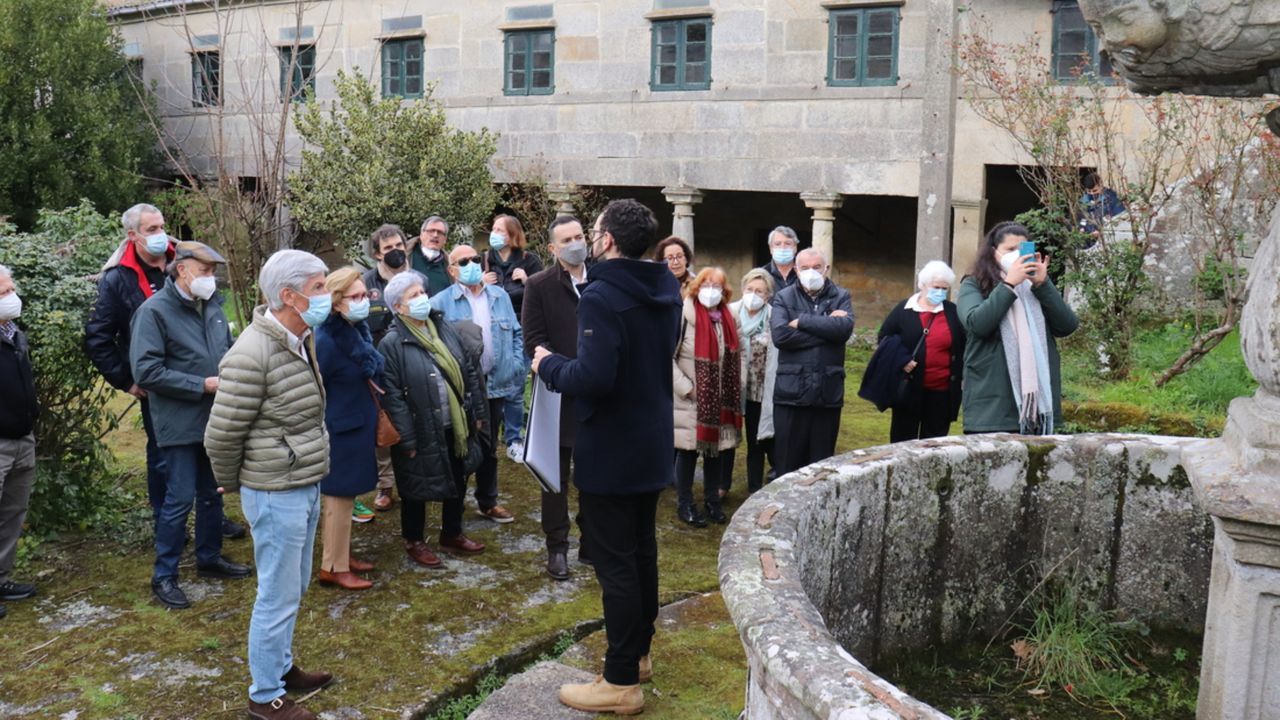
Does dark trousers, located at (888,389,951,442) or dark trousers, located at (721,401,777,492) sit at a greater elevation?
dark trousers, located at (888,389,951,442)

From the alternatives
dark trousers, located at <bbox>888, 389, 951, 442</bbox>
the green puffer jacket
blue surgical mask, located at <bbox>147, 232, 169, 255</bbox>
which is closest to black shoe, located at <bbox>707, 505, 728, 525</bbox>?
dark trousers, located at <bbox>888, 389, 951, 442</bbox>

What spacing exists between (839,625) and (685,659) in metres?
1.28

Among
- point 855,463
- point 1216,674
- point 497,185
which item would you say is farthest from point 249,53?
point 1216,674

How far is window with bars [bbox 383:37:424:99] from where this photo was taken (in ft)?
54.6

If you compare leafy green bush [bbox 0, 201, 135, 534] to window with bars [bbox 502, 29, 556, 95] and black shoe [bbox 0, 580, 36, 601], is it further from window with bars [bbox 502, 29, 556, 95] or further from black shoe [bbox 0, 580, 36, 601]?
window with bars [bbox 502, 29, 556, 95]

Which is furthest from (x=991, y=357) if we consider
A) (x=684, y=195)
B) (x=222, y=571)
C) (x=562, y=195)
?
(x=562, y=195)

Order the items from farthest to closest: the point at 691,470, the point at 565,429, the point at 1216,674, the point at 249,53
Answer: the point at 249,53
the point at 691,470
the point at 565,429
the point at 1216,674

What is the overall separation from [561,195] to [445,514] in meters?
9.34

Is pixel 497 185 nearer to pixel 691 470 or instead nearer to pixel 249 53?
pixel 249 53

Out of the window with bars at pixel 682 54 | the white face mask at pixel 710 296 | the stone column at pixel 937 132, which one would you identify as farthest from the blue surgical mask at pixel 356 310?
the window with bars at pixel 682 54

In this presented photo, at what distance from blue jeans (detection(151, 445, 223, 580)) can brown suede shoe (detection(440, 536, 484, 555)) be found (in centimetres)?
123

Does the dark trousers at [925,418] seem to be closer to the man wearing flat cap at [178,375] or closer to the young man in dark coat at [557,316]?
the young man in dark coat at [557,316]

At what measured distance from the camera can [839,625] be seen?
3902 mm

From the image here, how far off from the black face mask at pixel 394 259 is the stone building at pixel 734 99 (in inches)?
208
